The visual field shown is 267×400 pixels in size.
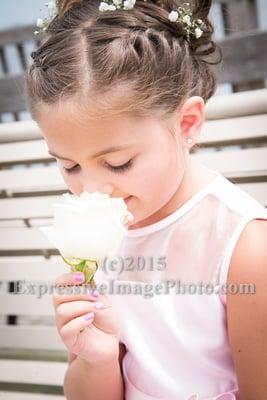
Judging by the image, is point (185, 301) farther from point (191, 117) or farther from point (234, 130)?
point (234, 130)

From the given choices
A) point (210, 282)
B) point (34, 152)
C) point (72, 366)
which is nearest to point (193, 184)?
point (210, 282)

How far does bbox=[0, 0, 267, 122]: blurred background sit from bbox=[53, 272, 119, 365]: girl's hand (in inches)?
33.7

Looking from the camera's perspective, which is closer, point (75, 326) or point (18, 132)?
point (75, 326)

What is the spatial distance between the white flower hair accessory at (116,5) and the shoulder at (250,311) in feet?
2.10

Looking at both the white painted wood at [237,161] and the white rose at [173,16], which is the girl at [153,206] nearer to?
the white rose at [173,16]

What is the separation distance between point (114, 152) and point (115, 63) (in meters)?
0.21

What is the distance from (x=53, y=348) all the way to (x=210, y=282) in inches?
45.4

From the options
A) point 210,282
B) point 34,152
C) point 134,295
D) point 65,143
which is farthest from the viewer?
point 34,152

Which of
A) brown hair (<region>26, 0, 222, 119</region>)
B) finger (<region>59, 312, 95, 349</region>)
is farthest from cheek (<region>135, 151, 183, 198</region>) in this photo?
finger (<region>59, 312, 95, 349</region>)

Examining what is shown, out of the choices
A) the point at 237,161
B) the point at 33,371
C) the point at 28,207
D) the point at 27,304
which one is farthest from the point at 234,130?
the point at 33,371

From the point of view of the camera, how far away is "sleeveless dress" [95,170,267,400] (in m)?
1.44

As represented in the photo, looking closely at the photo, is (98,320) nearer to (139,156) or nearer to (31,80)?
(139,156)

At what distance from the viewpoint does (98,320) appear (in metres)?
1.30

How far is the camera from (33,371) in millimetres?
2248
